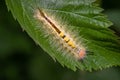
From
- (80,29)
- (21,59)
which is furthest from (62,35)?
(21,59)

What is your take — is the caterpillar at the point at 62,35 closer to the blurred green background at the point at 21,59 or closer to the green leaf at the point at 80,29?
the green leaf at the point at 80,29

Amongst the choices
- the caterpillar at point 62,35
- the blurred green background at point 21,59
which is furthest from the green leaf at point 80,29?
the blurred green background at point 21,59

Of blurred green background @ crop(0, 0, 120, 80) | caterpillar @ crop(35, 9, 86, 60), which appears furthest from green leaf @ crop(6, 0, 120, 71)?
blurred green background @ crop(0, 0, 120, 80)

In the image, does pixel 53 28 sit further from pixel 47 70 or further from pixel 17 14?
pixel 47 70

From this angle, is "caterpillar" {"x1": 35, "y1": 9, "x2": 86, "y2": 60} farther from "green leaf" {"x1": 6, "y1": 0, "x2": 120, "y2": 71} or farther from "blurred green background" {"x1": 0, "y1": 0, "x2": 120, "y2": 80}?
"blurred green background" {"x1": 0, "y1": 0, "x2": 120, "y2": 80}

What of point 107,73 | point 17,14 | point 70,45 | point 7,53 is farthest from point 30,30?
point 7,53

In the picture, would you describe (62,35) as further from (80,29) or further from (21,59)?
(21,59)
